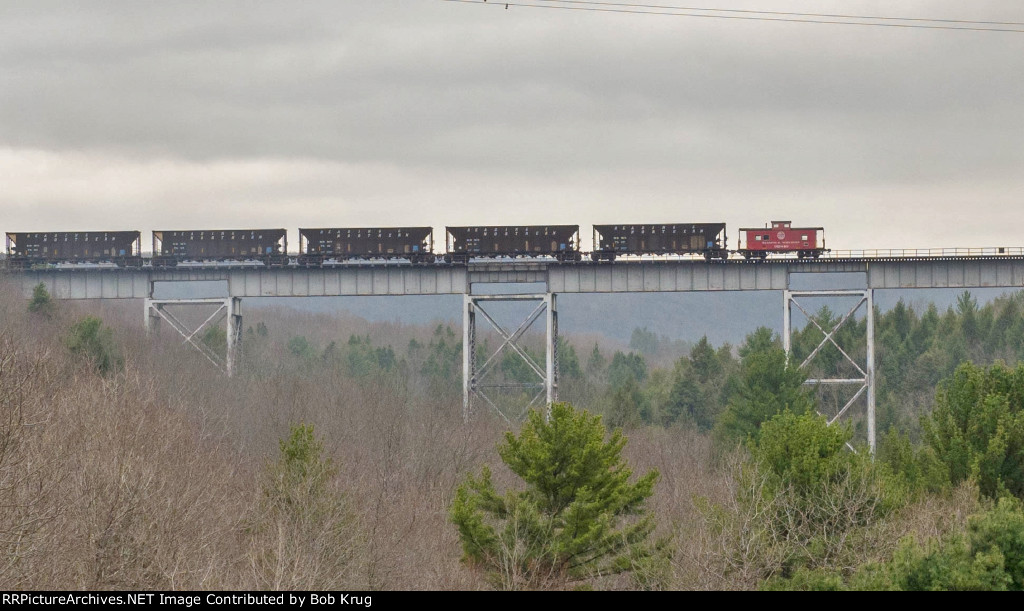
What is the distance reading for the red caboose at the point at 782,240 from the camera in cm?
5425

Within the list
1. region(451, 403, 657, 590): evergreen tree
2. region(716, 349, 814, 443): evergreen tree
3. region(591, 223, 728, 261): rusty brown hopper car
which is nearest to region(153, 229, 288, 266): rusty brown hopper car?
region(591, 223, 728, 261): rusty brown hopper car

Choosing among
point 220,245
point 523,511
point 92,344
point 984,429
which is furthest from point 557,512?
point 220,245

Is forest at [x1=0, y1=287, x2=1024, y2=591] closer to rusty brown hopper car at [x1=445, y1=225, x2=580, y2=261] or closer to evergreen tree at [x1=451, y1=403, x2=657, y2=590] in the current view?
evergreen tree at [x1=451, y1=403, x2=657, y2=590]

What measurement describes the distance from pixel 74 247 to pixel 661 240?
101 feet

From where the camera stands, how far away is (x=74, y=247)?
60.7m

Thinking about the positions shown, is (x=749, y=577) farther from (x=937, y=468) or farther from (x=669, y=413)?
(x=669, y=413)

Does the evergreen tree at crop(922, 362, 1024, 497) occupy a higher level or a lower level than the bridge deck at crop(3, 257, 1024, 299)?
lower

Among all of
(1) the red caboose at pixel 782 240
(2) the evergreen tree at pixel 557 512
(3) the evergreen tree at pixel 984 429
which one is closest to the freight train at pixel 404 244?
(1) the red caboose at pixel 782 240

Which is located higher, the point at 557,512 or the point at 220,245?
the point at 220,245

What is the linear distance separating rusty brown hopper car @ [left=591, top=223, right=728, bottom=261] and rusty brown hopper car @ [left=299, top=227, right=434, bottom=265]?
880cm

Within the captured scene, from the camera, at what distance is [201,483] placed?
34531 mm

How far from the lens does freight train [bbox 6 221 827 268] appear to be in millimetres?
55062

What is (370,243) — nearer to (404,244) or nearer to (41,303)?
(404,244)
